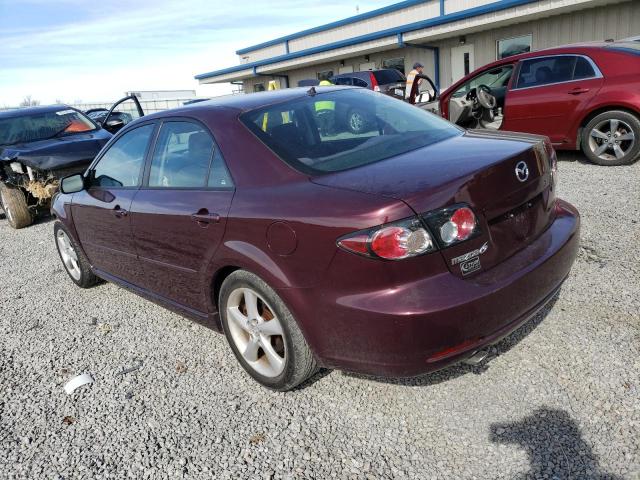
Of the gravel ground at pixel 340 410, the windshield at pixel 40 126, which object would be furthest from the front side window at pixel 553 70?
the windshield at pixel 40 126

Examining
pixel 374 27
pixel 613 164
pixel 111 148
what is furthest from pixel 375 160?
pixel 374 27

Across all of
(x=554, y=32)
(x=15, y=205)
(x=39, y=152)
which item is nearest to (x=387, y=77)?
(x=554, y=32)

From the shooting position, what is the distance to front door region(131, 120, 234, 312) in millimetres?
2875

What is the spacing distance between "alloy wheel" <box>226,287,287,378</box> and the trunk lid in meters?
0.78

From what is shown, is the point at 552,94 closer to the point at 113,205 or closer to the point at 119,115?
the point at 113,205

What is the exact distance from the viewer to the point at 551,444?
2.25m

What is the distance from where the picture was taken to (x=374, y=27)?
→ 72.8ft

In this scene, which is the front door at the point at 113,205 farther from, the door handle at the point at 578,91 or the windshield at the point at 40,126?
the door handle at the point at 578,91

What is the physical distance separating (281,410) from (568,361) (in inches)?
61.7

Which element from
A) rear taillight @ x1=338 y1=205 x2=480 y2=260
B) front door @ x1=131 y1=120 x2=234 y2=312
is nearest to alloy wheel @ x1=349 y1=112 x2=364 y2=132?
front door @ x1=131 y1=120 x2=234 y2=312

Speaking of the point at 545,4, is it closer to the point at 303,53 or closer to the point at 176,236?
the point at 303,53

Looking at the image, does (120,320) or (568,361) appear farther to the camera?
(120,320)

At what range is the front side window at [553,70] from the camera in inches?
274

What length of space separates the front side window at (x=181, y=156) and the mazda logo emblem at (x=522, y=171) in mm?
1642
